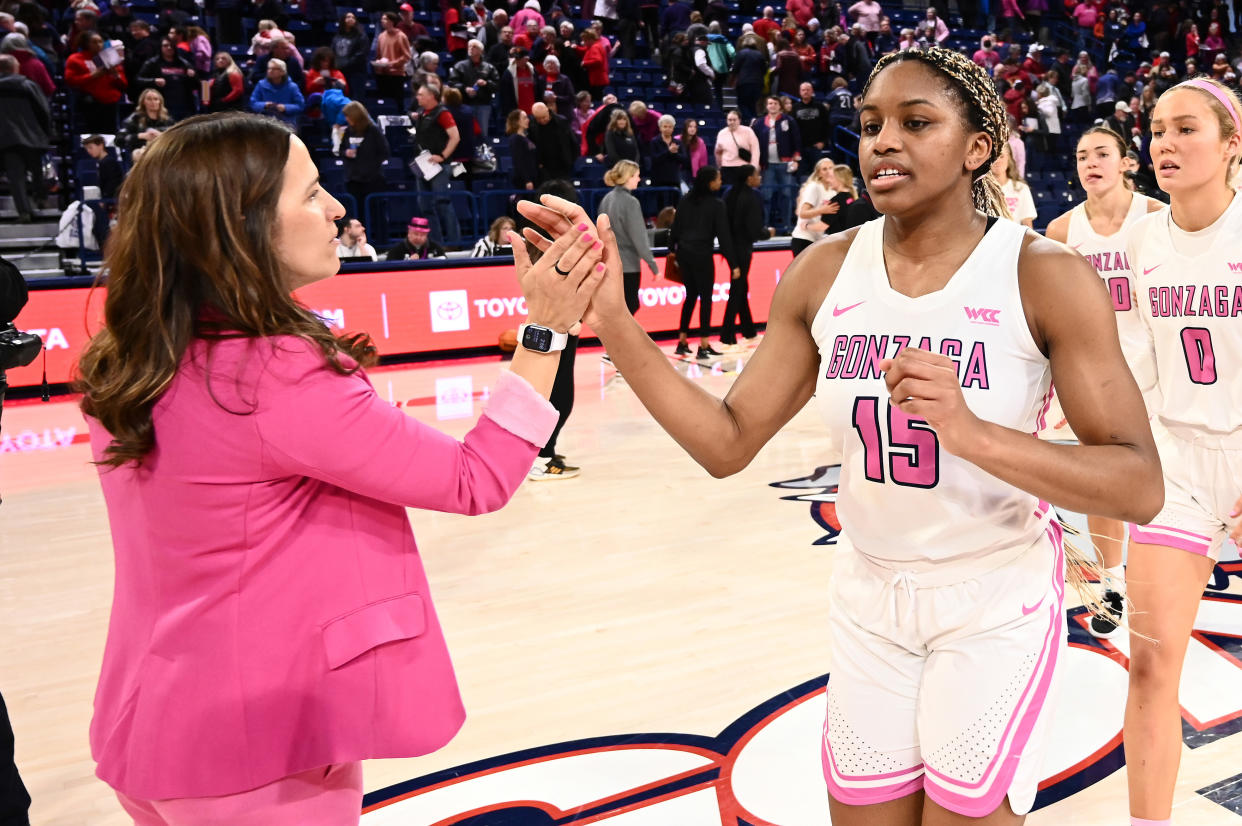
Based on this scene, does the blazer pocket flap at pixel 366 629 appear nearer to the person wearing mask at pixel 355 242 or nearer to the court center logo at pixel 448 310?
the person wearing mask at pixel 355 242

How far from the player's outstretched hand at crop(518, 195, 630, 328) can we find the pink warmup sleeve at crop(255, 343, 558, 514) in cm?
38

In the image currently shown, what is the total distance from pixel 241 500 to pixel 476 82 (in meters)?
12.9

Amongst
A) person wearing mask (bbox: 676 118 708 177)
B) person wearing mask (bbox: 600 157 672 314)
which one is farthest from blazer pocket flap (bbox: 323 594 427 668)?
person wearing mask (bbox: 676 118 708 177)

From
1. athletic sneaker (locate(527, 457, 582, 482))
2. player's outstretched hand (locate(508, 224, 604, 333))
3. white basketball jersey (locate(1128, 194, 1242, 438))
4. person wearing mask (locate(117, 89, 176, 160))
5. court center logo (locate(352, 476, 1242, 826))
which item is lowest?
court center logo (locate(352, 476, 1242, 826))

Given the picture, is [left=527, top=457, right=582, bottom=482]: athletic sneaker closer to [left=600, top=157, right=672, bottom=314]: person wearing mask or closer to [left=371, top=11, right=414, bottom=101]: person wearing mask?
[left=600, top=157, right=672, bottom=314]: person wearing mask

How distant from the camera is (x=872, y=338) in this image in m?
1.97

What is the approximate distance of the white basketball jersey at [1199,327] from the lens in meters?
2.99

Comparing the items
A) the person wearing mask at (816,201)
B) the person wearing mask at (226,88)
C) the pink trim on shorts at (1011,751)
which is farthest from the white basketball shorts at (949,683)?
the person wearing mask at (226,88)

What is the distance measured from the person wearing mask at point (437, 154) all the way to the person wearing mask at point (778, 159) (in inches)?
183

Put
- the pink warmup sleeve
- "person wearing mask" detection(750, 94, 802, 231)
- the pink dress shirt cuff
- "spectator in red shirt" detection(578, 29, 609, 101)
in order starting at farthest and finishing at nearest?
"person wearing mask" detection(750, 94, 802, 231)
"spectator in red shirt" detection(578, 29, 609, 101)
the pink dress shirt cuff
the pink warmup sleeve

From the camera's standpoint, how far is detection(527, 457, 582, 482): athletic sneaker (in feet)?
23.1

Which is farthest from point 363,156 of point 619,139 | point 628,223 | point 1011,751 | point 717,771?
point 1011,751

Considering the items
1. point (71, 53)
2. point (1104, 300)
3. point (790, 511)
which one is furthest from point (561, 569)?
point (71, 53)

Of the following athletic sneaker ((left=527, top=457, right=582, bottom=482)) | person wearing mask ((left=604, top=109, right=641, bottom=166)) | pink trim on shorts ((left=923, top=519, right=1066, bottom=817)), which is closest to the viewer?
pink trim on shorts ((left=923, top=519, right=1066, bottom=817))
